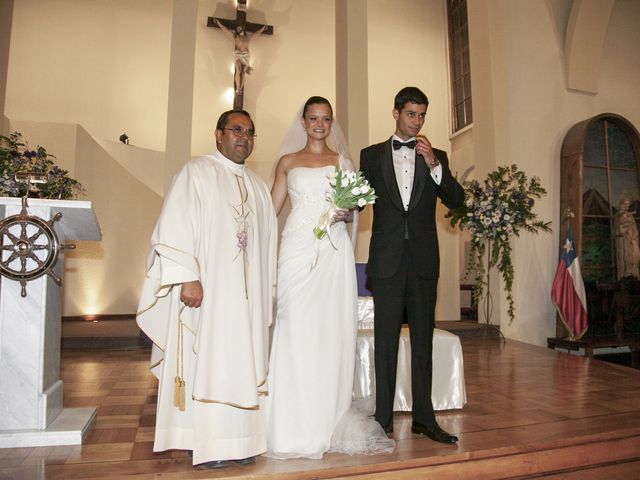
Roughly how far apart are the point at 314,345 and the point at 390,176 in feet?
3.29

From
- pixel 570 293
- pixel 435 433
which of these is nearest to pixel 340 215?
pixel 435 433

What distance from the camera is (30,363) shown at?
Result: 287cm

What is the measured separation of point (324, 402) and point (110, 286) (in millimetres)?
7237

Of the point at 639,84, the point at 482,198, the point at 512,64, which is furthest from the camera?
the point at 639,84

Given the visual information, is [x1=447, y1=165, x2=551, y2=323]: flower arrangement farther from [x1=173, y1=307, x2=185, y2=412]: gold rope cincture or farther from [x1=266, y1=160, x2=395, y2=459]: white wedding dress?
[x1=173, y1=307, x2=185, y2=412]: gold rope cincture

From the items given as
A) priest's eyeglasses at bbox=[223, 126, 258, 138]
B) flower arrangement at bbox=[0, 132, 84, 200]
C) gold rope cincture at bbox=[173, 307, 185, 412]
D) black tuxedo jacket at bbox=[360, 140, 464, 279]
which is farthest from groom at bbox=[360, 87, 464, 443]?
flower arrangement at bbox=[0, 132, 84, 200]

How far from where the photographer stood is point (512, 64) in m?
7.66

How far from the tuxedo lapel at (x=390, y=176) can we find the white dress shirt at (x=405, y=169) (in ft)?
0.11

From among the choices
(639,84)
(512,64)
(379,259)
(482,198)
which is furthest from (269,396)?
(639,84)

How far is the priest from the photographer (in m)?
2.41

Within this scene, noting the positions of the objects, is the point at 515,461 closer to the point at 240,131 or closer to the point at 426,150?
the point at 426,150

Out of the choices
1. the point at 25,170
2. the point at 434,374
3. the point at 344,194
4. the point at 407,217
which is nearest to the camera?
the point at 344,194

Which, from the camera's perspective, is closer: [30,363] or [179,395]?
[179,395]

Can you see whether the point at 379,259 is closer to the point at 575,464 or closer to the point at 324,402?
the point at 324,402
